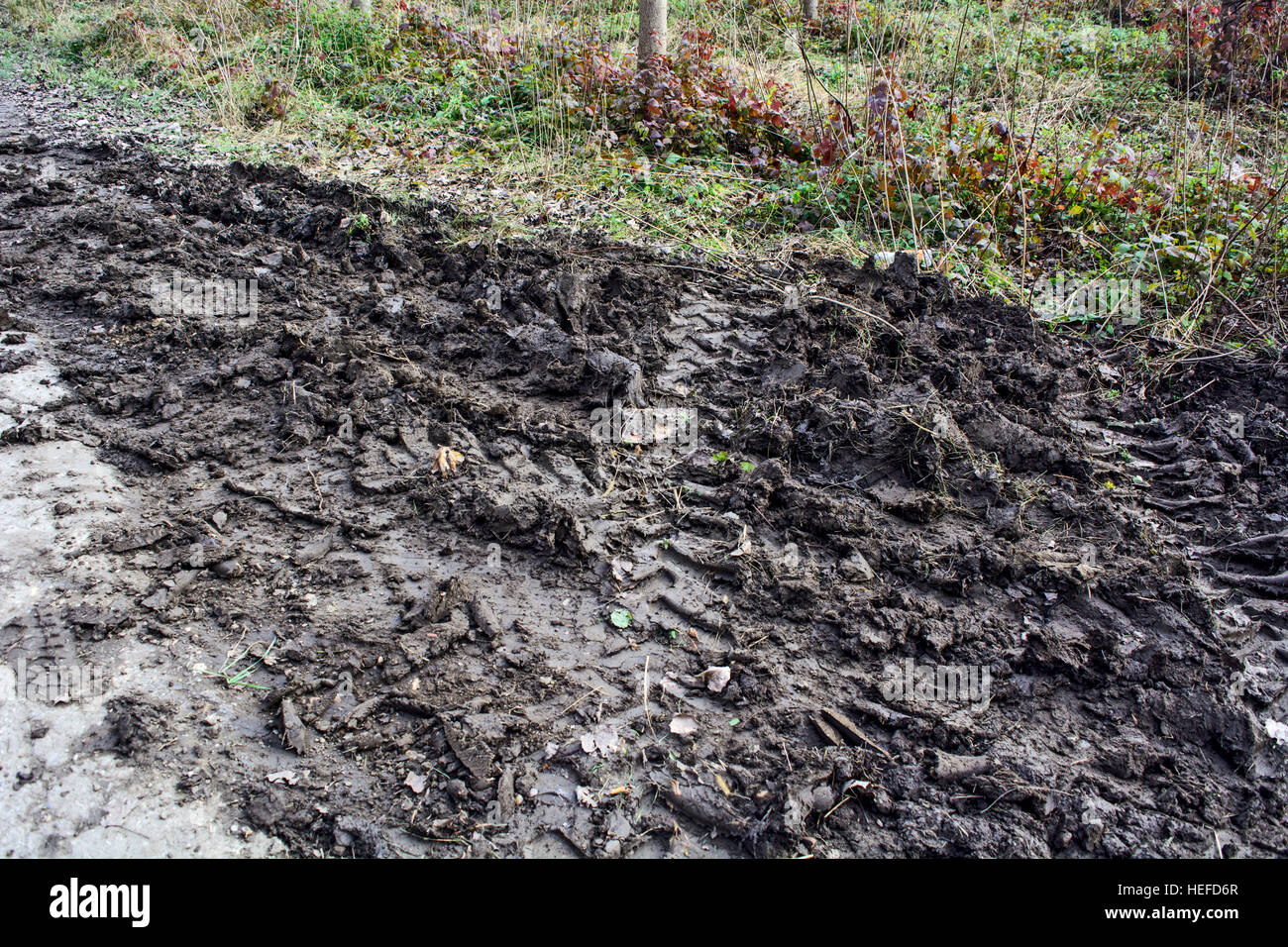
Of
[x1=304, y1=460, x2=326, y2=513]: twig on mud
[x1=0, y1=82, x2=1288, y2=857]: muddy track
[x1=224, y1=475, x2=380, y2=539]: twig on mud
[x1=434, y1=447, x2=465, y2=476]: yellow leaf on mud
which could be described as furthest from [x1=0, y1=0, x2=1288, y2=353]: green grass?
[x1=224, y1=475, x2=380, y2=539]: twig on mud

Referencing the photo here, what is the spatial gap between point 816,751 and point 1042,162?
4766mm

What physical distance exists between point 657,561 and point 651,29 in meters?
5.60

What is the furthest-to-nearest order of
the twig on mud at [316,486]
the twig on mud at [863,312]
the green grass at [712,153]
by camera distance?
1. the green grass at [712,153]
2. the twig on mud at [863,312]
3. the twig on mud at [316,486]

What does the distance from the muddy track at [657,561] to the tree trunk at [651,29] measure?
3.16 meters

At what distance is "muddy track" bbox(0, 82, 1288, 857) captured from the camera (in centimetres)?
208

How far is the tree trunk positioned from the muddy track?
3.16 metres

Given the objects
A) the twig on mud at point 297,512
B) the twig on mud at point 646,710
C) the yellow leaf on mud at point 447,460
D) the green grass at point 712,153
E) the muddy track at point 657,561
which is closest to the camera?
the muddy track at point 657,561

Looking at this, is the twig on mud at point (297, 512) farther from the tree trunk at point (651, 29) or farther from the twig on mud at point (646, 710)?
the tree trunk at point (651, 29)

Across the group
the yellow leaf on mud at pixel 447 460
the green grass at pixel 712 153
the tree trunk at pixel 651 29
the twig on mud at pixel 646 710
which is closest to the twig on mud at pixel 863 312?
the green grass at pixel 712 153

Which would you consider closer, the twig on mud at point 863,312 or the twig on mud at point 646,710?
the twig on mud at point 646,710

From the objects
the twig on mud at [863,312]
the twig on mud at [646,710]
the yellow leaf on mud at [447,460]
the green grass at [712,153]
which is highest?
the green grass at [712,153]

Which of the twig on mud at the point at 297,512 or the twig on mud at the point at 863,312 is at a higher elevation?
the twig on mud at the point at 863,312

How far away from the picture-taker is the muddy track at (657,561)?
2080 millimetres

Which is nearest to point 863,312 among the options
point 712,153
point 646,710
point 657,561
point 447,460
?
point 657,561
